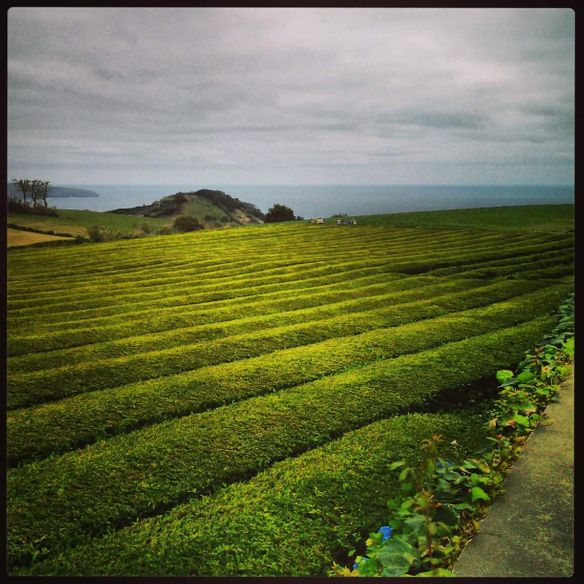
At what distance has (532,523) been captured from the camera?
2.41m

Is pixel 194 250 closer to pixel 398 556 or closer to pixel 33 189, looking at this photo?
pixel 33 189

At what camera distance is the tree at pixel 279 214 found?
3754 mm

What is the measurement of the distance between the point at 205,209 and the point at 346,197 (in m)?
1.01

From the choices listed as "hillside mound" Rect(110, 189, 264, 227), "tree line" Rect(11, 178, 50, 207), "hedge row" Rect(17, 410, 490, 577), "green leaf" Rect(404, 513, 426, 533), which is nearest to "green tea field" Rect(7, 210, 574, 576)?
"hedge row" Rect(17, 410, 490, 577)

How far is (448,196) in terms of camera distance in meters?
3.80

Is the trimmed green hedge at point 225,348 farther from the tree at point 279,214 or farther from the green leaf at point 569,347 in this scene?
the tree at point 279,214

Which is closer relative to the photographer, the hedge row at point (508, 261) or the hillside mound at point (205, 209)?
the hillside mound at point (205, 209)

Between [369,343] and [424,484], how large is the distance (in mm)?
1097

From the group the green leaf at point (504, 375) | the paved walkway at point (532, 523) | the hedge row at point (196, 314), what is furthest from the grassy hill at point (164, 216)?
the paved walkway at point (532, 523)

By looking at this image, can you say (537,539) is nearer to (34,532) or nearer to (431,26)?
(34,532)

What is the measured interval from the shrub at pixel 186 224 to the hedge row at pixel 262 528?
1.80 meters

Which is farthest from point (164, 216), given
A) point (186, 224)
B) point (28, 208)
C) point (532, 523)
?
point (532, 523)

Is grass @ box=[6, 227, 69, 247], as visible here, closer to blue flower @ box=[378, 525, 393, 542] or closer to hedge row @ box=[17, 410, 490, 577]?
hedge row @ box=[17, 410, 490, 577]

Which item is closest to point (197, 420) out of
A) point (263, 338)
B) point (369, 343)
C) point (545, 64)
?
point (263, 338)
